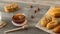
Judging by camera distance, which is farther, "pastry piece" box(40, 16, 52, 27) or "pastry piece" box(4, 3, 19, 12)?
"pastry piece" box(4, 3, 19, 12)

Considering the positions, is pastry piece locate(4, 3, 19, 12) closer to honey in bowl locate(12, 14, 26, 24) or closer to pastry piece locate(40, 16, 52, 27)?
honey in bowl locate(12, 14, 26, 24)

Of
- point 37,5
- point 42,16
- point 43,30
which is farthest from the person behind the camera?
point 37,5

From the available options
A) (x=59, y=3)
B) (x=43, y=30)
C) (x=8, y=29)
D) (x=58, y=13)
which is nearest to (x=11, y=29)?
(x=8, y=29)

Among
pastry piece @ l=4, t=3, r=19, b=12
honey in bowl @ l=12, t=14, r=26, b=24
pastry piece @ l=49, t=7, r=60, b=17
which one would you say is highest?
pastry piece @ l=4, t=3, r=19, b=12

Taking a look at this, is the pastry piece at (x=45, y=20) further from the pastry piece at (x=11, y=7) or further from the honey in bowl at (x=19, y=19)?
the pastry piece at (x=11, y=7)

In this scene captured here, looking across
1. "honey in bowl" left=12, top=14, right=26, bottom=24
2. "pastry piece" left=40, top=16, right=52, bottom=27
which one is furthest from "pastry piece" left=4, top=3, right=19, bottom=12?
→ "pastry piece" left=40, top=16, right=52, bottom=27

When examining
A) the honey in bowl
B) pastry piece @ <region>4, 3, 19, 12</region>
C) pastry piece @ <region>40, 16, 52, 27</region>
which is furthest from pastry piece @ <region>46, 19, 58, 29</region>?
pastry piece @ <region>4, 3, 19, 12</region>

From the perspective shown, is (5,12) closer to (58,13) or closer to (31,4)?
(31,4)

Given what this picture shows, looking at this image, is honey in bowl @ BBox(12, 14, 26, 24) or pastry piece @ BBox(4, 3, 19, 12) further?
pastry piece @ BBox(4, 3, 19, 12)

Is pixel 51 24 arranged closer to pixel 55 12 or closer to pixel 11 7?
pixel 55 12

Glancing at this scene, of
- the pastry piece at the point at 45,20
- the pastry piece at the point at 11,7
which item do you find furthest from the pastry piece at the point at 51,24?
the pastry piece at the point at 11,7

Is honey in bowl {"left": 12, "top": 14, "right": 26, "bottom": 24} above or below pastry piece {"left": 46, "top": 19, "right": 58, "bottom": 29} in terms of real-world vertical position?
above
